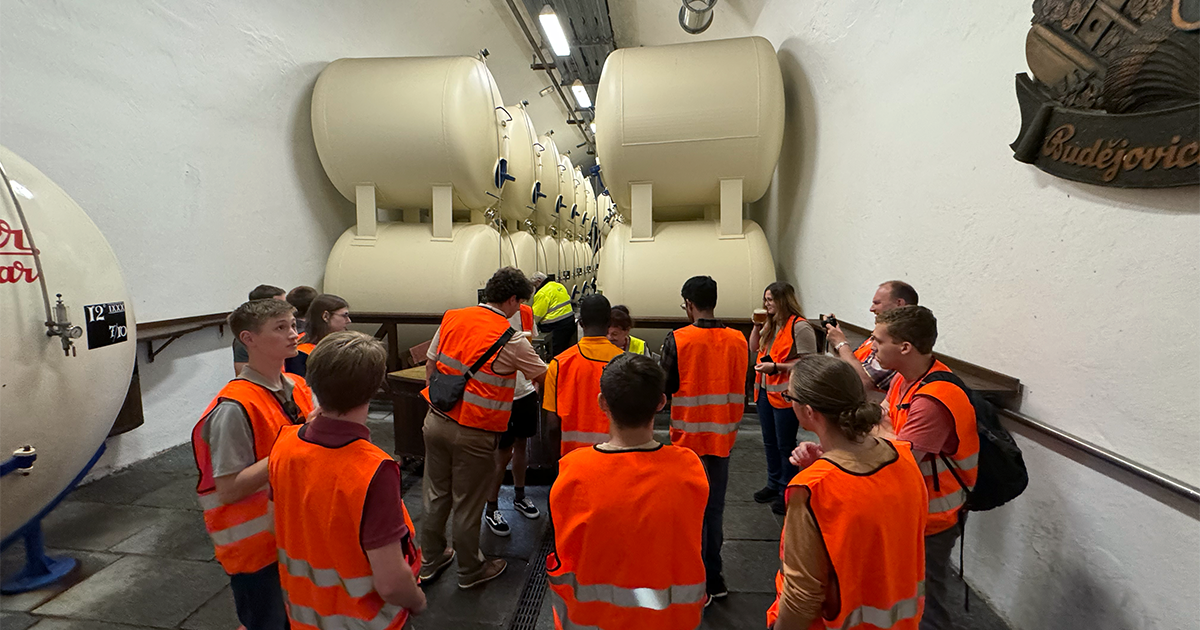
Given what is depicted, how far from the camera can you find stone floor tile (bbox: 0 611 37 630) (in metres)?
2.20

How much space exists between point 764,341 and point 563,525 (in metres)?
2.28

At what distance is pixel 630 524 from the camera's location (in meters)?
1.25

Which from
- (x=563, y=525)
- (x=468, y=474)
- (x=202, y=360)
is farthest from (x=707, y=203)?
(x=202, y=360)

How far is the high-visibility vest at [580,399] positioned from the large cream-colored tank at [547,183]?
19.7ft

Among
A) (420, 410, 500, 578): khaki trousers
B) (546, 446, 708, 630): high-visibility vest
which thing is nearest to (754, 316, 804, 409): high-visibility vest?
(420, 410, 500, 578): khaki trousers

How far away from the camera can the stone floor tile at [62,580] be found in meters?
2.33

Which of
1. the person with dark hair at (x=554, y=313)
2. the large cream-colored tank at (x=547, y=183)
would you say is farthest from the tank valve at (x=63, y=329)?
the large cream-colored tank at (x=547, y=183)

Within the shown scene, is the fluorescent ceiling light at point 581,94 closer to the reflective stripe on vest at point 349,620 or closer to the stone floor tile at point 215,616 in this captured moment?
the stone floor tile at point 215,616

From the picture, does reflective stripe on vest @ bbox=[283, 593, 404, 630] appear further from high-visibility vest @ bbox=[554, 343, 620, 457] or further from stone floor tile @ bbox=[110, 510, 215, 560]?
stone floor tile @ bbox=[110, 510, 215, 560]

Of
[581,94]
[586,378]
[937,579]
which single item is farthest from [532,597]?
[581,94]

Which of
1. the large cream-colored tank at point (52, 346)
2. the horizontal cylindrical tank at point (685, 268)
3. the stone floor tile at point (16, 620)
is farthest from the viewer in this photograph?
the horizontal cylindrical tank at point (685, 268)

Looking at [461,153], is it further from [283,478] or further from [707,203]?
[283,478]

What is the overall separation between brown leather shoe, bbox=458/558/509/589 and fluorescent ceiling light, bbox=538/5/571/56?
275 inches

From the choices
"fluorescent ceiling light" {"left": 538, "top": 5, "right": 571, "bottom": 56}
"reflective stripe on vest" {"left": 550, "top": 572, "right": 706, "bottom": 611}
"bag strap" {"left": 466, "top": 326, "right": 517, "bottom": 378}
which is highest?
"fluorescent ceiling light" {"left": 538, "top": 5, "right": 571, "bottom": 56}
